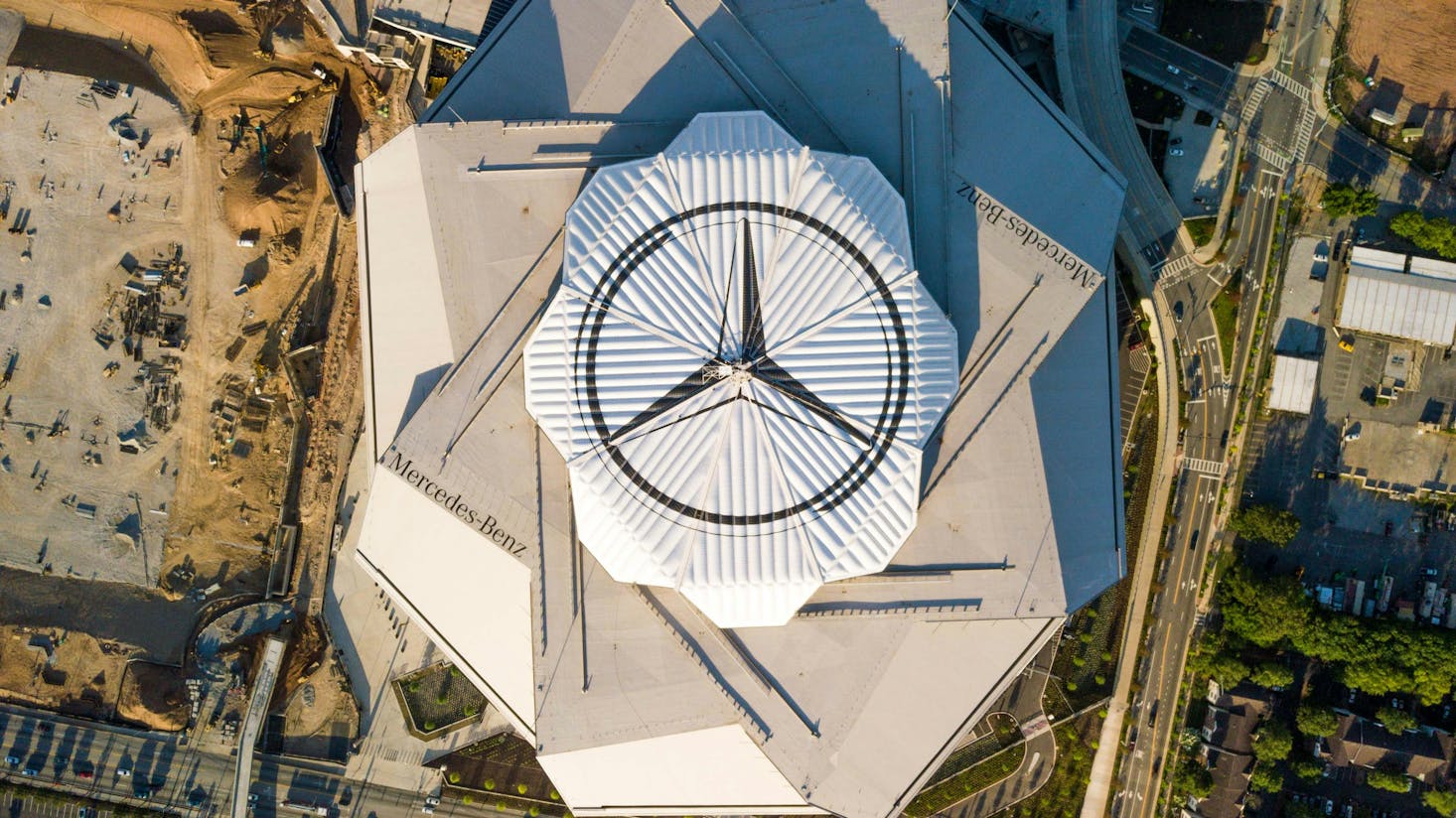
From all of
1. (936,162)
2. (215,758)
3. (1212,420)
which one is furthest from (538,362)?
(1212,420)

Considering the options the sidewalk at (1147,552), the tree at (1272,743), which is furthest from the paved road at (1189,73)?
the tree at (1272,743)

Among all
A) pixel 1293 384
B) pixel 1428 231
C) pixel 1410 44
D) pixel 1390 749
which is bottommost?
pixel 1390 749

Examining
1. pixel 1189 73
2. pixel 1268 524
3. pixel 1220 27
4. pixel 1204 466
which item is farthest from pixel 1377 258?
pixel 1268 524

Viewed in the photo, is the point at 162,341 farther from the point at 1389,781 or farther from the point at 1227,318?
the point at 1389,781

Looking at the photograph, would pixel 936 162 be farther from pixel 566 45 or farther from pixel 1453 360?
pixel 1453 360

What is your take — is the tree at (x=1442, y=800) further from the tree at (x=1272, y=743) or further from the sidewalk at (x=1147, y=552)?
the sidewalk at (x=1147, y=552)

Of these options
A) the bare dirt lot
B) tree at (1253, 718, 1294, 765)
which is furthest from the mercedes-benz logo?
the bare dirt lot
